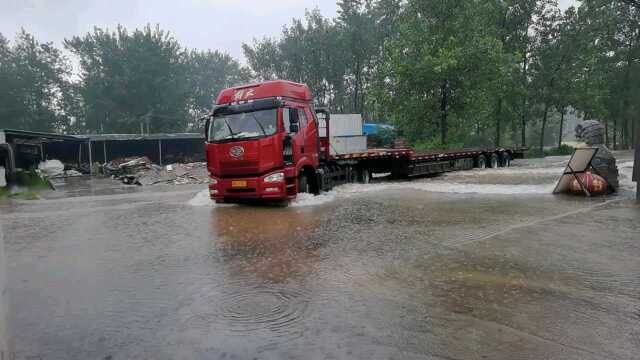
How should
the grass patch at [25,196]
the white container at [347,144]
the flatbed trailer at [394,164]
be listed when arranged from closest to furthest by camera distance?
the flatbed trailer at [394,164] → the white container at [347,144] → the grass patch at [25,196]

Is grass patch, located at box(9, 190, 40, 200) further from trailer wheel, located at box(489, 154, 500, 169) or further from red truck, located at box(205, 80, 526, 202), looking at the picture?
trailer wheel, located at box(489, 154, 500, 169)

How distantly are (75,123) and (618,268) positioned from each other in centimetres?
5540

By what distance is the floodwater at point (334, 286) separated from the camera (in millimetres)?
3730

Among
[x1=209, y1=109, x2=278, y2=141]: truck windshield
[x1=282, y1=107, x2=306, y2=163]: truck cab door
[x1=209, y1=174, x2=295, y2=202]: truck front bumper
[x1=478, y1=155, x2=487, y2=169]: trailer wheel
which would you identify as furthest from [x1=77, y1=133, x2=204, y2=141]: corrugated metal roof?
[x1=282, y1=107, x2=306, y2=163]: truck cab door

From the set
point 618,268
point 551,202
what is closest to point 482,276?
point 618,268

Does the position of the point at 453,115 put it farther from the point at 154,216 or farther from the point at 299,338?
the point at 299,338

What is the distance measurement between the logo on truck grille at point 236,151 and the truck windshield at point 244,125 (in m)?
0.26

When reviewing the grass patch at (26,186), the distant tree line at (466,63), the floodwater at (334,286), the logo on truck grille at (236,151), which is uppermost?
the distant tree line at (466,63)

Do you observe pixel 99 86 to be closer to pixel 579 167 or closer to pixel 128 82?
pixel 128 82

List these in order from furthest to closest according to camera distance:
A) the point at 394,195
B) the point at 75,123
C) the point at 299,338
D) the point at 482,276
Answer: the point at 75,123 < the point at 394,195 < the point at 482,276 < the point at 299,338

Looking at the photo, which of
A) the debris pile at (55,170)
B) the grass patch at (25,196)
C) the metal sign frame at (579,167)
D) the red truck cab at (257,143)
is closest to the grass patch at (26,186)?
the grass patch at (25,196)

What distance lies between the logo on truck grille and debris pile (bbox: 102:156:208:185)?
42.7 feet

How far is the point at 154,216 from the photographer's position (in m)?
11.3

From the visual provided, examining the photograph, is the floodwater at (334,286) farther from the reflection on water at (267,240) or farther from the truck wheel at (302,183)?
the truck wheel at (302,183)
